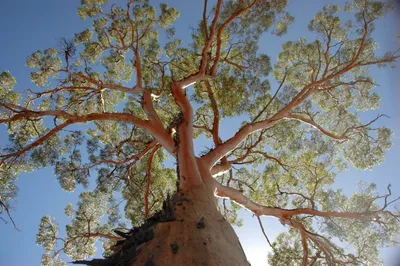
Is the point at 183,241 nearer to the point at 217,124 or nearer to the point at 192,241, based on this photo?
the point at 192,241

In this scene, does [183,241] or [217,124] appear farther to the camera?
[217,124]

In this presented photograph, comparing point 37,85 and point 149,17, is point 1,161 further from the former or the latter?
point 149,17

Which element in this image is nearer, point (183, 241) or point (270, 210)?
point (183, 241)

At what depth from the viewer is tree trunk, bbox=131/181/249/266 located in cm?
303

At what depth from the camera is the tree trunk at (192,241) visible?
3.03 meters

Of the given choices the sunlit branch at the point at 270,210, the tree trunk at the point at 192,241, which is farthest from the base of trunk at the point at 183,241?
the sunlit branch at the point at 270,210

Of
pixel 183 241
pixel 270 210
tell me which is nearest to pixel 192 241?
pixel 183 241

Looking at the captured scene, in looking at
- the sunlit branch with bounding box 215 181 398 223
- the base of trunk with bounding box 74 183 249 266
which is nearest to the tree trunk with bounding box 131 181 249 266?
the base of trunk with bounding box 74 183 249 266

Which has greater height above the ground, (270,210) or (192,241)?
(270,210)

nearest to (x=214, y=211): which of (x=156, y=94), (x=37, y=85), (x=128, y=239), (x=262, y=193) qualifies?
(x=128, y=239)

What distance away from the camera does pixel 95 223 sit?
29.2ft

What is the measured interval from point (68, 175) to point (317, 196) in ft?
21.5

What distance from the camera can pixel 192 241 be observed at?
331 cm

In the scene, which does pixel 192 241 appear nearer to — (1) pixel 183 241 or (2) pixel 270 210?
(1) pixel 183 241
